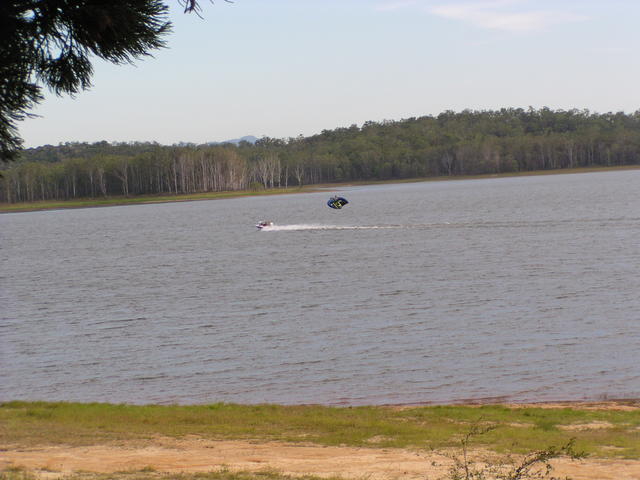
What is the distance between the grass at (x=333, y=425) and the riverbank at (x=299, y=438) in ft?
0.06

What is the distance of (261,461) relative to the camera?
1131 cm

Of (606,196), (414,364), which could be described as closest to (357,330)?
(414,364)

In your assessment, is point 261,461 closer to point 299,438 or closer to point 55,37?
point 299,438

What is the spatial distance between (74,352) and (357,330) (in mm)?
8793

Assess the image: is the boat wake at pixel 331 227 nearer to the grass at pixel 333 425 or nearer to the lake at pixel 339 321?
the lake at pixel 339 321

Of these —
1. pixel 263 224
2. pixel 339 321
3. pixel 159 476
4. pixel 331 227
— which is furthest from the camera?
pixel 263 224

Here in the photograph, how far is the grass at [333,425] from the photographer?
13070mm

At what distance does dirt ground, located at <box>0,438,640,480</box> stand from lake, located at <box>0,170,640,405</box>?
616cm

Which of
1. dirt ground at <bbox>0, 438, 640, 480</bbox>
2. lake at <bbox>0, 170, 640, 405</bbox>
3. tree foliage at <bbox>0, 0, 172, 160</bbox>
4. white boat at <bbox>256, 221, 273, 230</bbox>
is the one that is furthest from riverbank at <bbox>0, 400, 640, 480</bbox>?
white boat at <bbox>256, 221, 273, 230</bbox>

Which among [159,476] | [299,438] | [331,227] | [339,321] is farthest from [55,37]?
[331,227]

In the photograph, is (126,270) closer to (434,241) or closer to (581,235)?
(434,241)

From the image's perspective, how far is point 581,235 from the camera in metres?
56.0

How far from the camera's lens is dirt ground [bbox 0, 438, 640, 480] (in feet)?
34.4

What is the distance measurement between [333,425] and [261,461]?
3.48 metres
